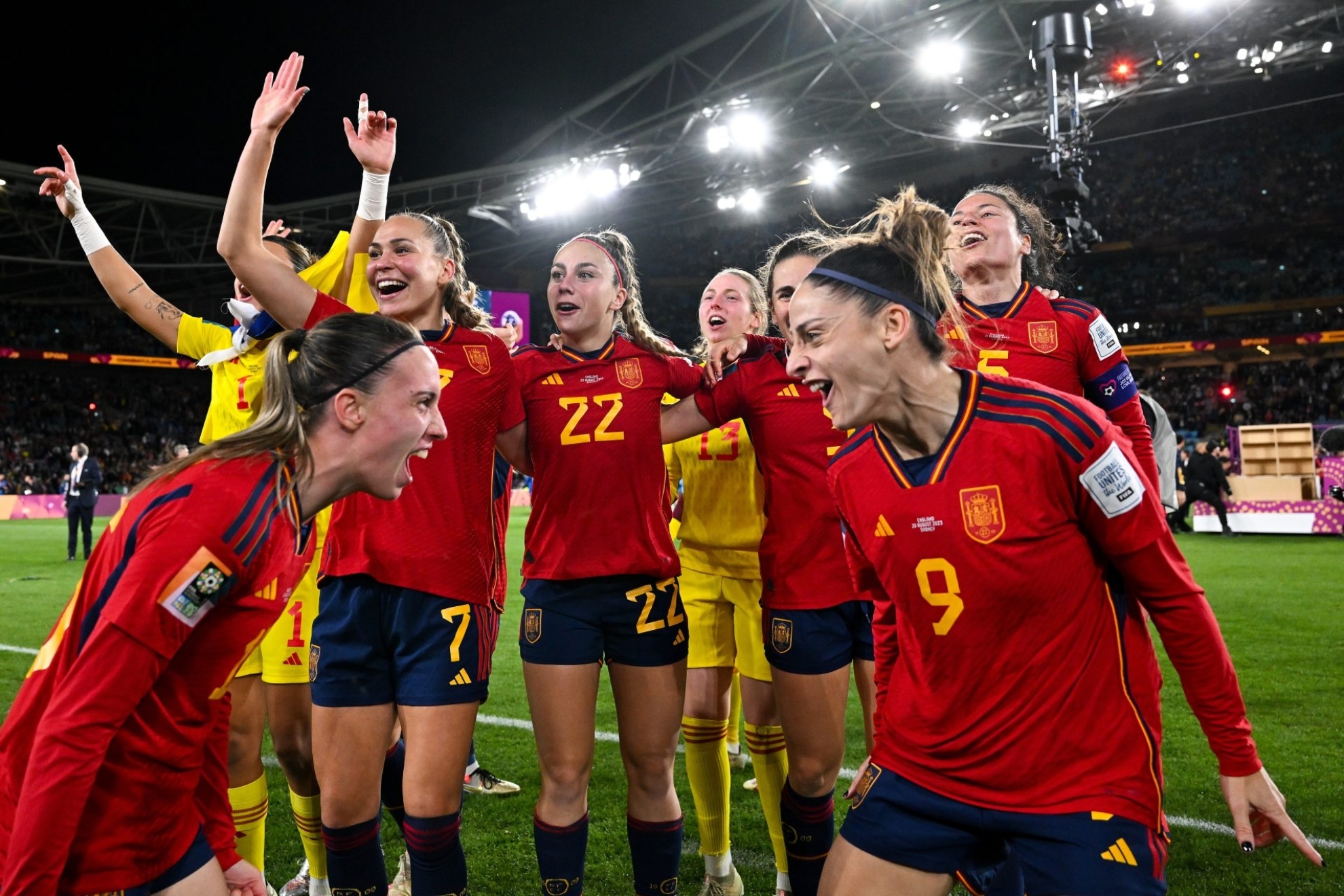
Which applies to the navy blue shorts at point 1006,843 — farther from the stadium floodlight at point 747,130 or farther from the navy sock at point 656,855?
the stadium floodlight at point 747,130

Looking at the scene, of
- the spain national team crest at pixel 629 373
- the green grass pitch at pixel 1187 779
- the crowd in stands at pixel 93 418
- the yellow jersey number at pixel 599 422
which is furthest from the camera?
the crowd in stands at pixel 93 418

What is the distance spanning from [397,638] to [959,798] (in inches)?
71.3

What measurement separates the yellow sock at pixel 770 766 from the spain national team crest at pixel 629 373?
1516 mm

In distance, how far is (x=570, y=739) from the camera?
3314 millimetres

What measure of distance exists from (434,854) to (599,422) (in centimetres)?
152

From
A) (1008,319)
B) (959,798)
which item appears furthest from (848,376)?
(1008,319)

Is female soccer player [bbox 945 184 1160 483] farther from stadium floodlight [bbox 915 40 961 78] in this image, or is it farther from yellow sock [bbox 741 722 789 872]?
stadium floodlight [bbox 915 40 961 78]

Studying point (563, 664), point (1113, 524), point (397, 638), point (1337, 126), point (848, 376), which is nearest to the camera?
point (1113, 524)

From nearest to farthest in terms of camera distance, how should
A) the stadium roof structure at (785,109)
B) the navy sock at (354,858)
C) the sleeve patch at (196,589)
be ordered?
the sleeve patch at (196,589)
the navy sock at (354,858)
the stadium roof structure at (785,109)

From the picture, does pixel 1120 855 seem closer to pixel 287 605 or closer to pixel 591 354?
pixel 591 354

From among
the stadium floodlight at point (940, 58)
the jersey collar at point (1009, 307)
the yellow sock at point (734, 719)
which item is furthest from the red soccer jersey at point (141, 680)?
the stadium floodlight at point (940, 58)

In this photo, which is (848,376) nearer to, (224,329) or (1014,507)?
(1014,507)

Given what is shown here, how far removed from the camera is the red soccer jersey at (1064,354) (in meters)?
3.93

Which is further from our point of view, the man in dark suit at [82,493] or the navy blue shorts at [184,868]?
the man in dark suit at [82,493]
